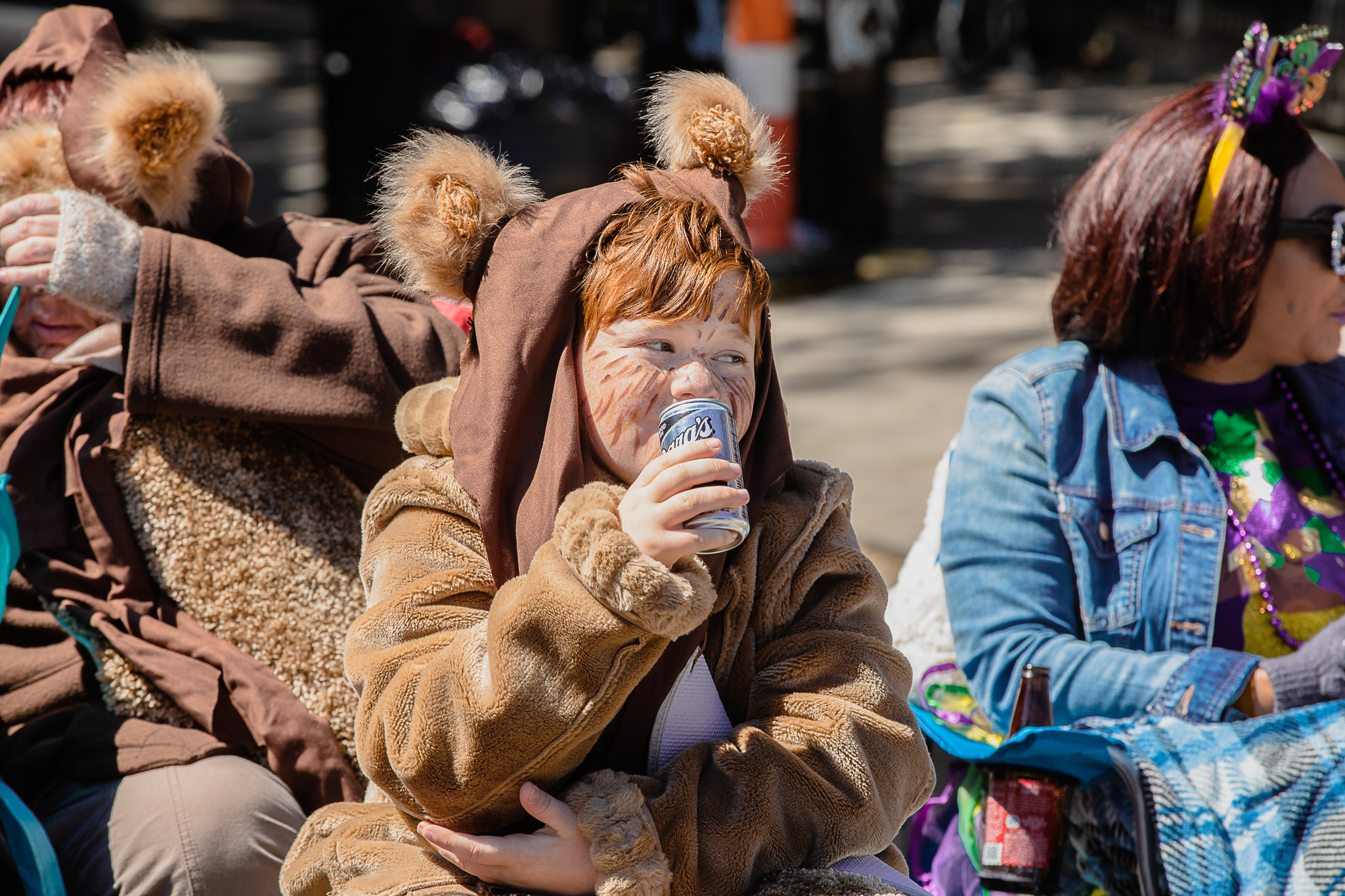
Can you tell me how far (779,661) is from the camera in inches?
72.4

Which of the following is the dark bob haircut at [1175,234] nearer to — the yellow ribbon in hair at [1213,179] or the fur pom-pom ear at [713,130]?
the yellow ribbon in hair at [1213,179]

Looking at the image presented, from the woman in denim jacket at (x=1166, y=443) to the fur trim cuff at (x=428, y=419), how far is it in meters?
1.02

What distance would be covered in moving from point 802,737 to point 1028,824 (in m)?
0.57

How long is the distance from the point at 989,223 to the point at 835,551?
9.87 meters

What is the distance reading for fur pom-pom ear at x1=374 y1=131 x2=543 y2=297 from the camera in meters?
1.79

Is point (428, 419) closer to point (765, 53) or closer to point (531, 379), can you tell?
point (531, 379)

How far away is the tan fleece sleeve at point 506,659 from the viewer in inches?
59.2

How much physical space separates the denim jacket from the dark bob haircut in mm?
112

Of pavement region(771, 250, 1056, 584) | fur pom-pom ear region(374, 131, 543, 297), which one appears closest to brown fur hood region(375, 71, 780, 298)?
fur pom-pom ear region(374, 131, 543, 297)

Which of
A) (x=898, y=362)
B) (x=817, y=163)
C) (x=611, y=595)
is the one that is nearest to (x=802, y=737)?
(x=611, y=595)

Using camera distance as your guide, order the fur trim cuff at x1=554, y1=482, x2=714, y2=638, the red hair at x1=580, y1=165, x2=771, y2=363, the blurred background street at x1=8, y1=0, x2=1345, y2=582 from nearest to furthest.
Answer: the fur trim cuff at x1=554, y1=482, x2=714, y2=638
the red hair at x1=580, y1=165, x2=771, y2=363
the blurred background street at x1=8, y1=0, x2=1345, y2=582

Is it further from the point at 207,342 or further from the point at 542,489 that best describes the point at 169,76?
the point at 542,489

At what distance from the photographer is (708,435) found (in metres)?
1.52

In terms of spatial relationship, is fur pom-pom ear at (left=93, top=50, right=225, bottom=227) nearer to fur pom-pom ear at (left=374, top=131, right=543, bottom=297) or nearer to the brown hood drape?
fur pom-pom ear at (left=374, top=131, right=543, bottom=297)
